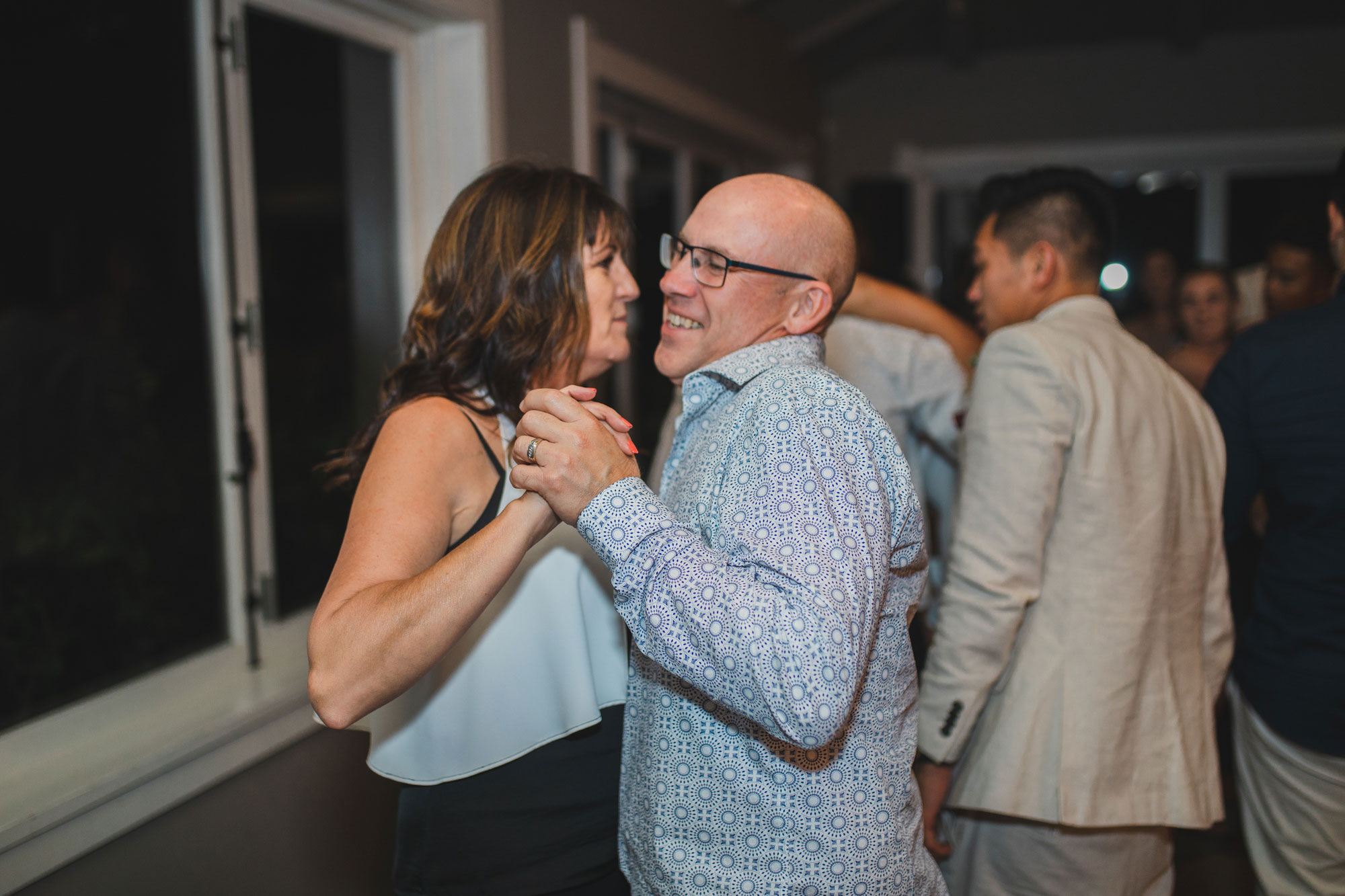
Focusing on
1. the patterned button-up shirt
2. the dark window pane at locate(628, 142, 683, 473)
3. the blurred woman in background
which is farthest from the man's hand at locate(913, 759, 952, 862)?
the dark window pane at locate(628, 142, 683, 473)

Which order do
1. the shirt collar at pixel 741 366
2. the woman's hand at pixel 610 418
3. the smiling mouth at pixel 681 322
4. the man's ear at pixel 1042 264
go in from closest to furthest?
the woman's hand at pixel 610 418
the shirt collar at pixel 741 366
the smiling mouth at pixel 681 322
the man's ear at pixel 1042 264

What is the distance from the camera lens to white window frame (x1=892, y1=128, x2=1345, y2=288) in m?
6.98

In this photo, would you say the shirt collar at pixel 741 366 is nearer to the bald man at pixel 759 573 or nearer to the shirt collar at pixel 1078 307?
the bald man at pixel 759 573

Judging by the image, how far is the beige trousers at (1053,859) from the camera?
171cm

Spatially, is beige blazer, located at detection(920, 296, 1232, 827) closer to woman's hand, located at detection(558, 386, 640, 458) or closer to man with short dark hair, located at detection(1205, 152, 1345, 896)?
man with short dark hair, located at detection(1205, 152, 1345, 896)

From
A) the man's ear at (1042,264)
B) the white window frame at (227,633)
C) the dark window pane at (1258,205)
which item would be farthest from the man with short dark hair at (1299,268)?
the dark window pane at (1258,205)

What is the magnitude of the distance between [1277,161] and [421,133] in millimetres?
6764

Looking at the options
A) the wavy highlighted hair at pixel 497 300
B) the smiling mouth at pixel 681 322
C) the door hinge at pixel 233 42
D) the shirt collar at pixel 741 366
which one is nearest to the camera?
the shirt collar at pixel 741 366

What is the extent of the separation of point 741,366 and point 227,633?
1901mm

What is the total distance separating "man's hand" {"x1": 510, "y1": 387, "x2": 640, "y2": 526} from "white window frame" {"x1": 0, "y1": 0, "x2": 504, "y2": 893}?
1329 mm

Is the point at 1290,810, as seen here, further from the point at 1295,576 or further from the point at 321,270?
the point at 321,270

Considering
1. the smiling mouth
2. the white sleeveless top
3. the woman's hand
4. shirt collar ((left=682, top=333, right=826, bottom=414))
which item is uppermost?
the smiling mouth

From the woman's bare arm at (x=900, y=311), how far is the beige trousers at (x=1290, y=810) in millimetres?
1045

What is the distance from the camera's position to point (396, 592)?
3.40 feet
